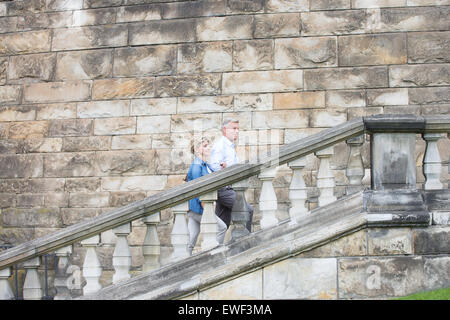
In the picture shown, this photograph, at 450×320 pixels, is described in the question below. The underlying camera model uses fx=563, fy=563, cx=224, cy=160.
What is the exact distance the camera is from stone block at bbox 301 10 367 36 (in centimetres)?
752

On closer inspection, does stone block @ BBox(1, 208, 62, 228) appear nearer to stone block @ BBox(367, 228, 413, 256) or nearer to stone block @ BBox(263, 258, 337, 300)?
stone block @ BBox(263, 258, 337, 300)

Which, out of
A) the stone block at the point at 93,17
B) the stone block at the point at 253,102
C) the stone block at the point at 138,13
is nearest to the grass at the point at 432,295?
the stone block at the point at 253,102

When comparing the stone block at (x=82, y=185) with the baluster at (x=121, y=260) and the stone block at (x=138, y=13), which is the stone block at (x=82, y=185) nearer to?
the stone block at (x=138, y=13)

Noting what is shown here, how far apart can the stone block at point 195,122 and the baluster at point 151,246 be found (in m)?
3.07

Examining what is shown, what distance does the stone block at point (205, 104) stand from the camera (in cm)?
777

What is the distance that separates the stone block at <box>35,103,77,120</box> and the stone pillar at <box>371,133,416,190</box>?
196 inches

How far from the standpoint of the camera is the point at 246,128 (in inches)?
302

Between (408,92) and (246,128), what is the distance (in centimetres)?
217

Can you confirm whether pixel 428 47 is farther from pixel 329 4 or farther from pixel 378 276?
pixel 378 276

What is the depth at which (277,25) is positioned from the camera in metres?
7.75

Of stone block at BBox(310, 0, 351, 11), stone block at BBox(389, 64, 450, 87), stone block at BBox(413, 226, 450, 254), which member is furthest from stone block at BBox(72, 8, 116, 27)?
stone block at BBox(413, 226, 450, 254)

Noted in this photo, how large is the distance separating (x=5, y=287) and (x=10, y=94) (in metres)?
4.31
